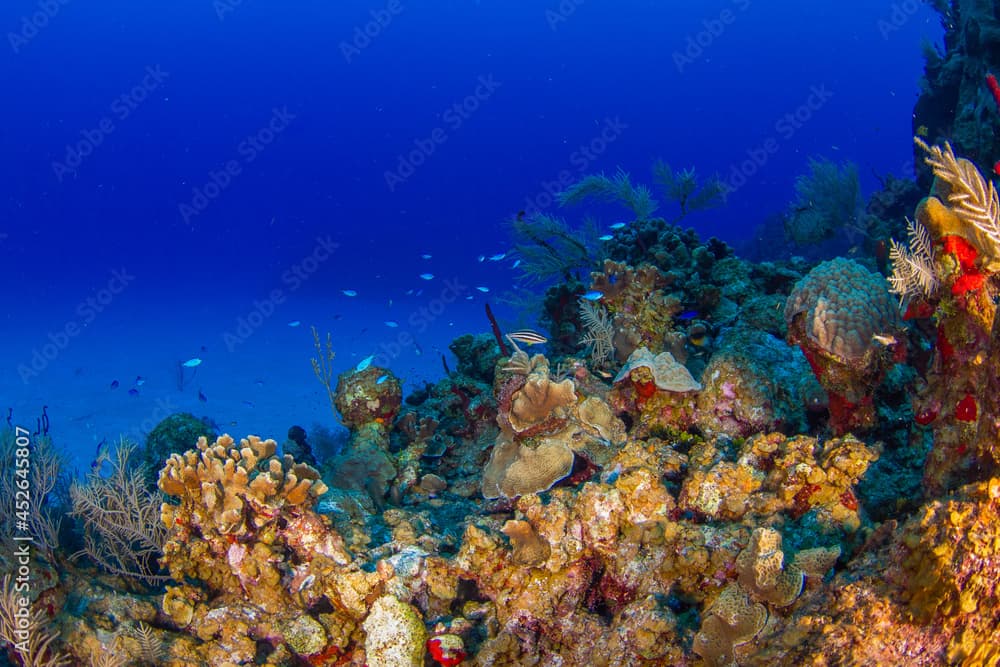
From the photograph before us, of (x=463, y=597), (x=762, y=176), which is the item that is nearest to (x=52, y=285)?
(x=463, y=597)

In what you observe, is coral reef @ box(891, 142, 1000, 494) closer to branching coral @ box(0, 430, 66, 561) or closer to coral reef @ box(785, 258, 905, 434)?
coral reef @ box(785, 258, 905, 434)

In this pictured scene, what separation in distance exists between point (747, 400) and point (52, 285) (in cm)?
8032

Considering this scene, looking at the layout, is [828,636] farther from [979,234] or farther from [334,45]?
[334,45]

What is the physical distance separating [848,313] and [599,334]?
2913 mm

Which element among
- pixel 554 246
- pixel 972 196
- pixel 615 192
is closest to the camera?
pixel 972 196

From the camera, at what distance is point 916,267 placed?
10.4 feet

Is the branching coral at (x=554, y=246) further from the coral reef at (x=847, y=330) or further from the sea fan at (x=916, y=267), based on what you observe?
the sea fan at (x=916, y=267)

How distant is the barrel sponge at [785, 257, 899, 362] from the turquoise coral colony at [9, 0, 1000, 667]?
0.02 m

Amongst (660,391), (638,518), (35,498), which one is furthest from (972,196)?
(35,498)

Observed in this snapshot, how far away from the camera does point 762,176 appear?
92625 millimetres

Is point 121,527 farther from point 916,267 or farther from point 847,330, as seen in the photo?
point 916,267

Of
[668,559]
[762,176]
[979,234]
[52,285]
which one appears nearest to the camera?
[979,234]

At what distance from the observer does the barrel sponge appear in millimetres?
4094

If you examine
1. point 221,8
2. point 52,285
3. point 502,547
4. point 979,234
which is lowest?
point 502,547
